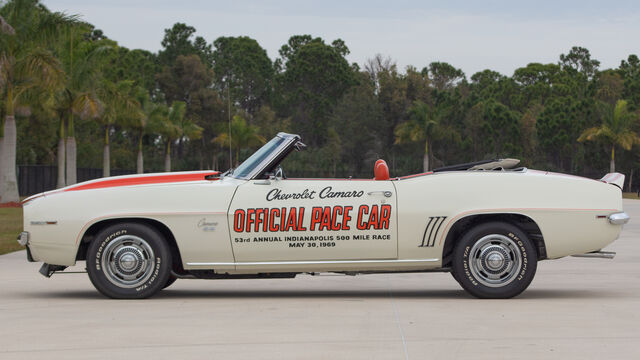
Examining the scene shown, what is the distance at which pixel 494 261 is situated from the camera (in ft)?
27.8

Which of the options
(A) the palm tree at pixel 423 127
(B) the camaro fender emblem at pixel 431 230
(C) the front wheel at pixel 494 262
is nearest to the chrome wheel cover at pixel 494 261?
(C) the front wheel at pixel 494 262

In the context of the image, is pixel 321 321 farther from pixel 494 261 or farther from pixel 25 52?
pixel 25 52

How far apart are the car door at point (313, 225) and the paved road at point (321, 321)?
1.56 feet

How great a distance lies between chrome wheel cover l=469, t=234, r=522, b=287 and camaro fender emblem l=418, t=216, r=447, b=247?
1.22 feet

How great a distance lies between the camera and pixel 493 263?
27.8 feet

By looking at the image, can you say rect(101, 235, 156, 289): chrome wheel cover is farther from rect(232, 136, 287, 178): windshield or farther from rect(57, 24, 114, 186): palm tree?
Result: rect(57, 24, 114, 186): palm tree

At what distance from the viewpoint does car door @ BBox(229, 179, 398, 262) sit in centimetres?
841

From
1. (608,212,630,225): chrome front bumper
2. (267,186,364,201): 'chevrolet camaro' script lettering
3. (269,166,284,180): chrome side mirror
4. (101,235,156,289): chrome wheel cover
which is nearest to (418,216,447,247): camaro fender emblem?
(267,186,364,201): 'chevrolet camaro' script lettering

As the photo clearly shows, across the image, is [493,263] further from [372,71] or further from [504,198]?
[372,71]

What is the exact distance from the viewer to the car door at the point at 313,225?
8.41 metres

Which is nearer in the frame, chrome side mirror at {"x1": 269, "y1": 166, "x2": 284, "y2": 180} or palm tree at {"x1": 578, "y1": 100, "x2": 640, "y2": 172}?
chrome side mirror at {"x1": 269, "y1": 166, "x2": 284, "y2": 180}

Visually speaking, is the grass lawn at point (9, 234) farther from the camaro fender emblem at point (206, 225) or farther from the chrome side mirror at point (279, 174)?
the chrome side mirror at point (279, 174)

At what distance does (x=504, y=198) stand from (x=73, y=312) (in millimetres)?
4082

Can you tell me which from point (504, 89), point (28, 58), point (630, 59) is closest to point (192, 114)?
point (504, 89)
